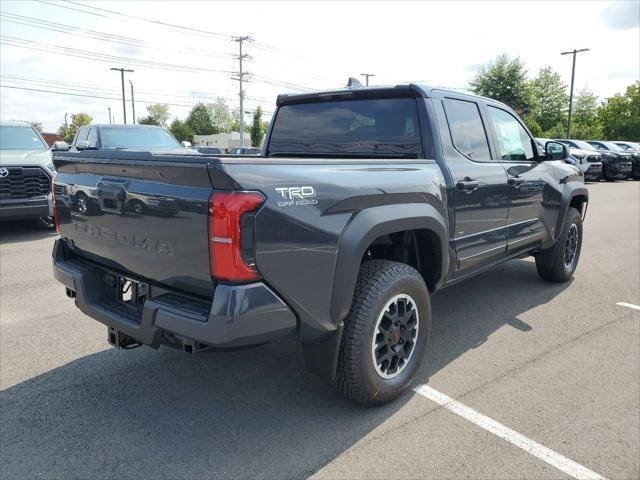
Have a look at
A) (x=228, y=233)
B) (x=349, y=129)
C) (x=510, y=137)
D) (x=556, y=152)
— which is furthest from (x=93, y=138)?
(x=228, y=233)

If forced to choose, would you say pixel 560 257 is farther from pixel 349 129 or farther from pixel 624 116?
pixel 624 116

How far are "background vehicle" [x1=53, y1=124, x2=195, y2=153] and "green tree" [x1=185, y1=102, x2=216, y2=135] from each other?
95095 mm

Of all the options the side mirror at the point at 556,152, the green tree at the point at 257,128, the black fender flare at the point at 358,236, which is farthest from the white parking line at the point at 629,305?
the green tree at the point at 257,128

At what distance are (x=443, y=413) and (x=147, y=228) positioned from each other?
197cm

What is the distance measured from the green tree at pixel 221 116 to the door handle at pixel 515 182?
4355 inches

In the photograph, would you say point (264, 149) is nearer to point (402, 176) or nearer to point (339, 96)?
point (339, 96)

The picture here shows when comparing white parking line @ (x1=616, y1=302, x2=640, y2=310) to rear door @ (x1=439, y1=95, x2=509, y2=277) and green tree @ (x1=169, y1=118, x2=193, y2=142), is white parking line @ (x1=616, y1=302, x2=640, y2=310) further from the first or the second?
green tree @ (x1=169, y1=118, x2=193, y2=142)

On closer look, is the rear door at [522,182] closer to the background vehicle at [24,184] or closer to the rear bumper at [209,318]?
the rear bumper at [209,318]

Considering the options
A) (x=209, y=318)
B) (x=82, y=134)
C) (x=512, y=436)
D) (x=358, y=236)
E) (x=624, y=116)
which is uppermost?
(x=624, y=116)

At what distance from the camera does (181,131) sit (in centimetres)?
9644

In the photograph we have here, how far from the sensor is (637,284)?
5.89 m

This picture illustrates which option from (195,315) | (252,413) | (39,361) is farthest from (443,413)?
(39,361)

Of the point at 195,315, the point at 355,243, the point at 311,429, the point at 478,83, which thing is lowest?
the point at 311,429

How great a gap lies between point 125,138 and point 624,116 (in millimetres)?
60789
